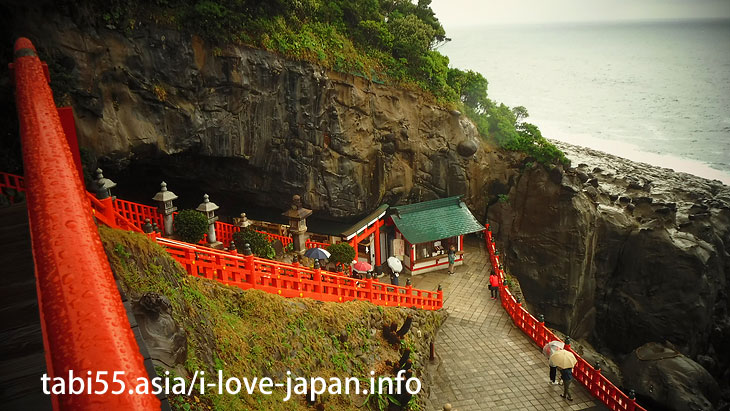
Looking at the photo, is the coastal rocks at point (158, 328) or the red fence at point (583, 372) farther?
the red fence at point (583, 372)

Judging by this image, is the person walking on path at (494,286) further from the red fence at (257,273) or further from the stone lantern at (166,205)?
the stone lantern at (166,205)

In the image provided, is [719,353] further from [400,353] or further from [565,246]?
[400,353]

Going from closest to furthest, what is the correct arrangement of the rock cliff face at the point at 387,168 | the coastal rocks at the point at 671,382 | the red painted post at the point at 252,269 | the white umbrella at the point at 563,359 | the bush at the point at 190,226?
the red painted post at the point at 252,269, the white umbrella at the point at 563,359, the bush at the point at 190,226, the rock cliff face at the point at 387,168, the coastal rocks at the point at 671,382

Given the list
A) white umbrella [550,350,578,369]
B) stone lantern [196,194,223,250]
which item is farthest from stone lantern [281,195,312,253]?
white umbrella [550,350,578,369]

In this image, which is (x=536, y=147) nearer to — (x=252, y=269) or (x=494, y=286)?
(x=494, y=286)

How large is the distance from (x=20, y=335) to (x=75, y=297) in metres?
1.46

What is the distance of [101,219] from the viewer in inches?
364

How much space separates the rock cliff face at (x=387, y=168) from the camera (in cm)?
1966

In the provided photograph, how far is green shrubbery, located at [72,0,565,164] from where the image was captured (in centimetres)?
2048

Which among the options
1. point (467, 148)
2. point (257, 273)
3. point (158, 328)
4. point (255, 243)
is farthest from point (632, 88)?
point (158, 328)

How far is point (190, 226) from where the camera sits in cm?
1697

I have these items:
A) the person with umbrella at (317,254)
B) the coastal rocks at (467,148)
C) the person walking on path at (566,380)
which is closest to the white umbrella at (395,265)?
the person with umbrella at (317,254)

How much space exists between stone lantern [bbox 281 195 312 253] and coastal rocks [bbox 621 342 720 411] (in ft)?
58.1

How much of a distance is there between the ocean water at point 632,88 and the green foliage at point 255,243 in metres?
42.1
